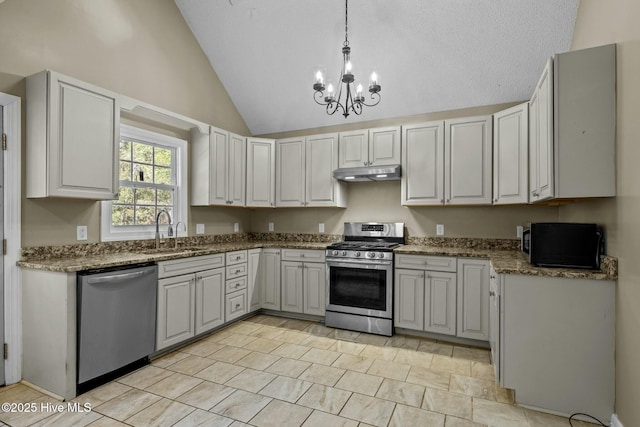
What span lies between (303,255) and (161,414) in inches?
87.9

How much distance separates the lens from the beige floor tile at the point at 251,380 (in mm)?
2500

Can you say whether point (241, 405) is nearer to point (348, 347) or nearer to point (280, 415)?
point (280, 415)

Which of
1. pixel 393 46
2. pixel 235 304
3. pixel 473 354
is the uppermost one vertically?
pixel 393 46

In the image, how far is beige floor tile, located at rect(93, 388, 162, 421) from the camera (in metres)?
2.15

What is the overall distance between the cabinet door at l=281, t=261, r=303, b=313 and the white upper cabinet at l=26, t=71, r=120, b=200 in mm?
2104

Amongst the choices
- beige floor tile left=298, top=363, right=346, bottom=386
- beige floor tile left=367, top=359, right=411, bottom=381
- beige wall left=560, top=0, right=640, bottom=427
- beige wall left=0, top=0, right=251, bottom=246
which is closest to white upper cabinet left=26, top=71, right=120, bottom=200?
beige wall left=0, top=0, right=251, bottom=246

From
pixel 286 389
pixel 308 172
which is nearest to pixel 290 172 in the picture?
pixel 308 172

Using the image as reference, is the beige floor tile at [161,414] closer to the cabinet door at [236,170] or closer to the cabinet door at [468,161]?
the cabinet door at [236,170]

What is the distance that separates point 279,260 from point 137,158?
6.29ft

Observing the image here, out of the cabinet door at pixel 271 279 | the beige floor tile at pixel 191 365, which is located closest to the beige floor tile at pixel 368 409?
the beige floor tile at pixel 191 365

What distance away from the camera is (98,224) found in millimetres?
3064

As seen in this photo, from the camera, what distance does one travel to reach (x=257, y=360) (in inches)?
117

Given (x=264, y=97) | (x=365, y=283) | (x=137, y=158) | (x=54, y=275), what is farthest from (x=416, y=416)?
(x=264, y=97)

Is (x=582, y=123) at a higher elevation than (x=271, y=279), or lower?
higher
